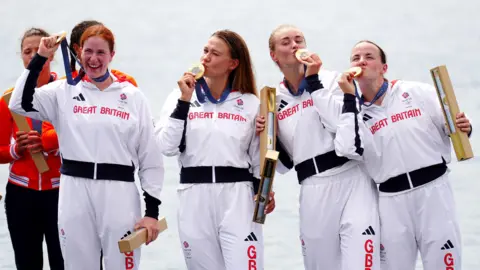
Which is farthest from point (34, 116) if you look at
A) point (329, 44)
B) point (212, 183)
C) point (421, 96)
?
point (329, 44)

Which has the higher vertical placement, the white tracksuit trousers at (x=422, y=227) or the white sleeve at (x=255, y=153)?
the white sleeve at (x=255, y=153)

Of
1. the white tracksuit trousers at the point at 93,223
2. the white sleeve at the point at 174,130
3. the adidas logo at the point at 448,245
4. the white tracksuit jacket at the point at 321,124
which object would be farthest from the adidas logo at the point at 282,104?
the adidas logo at the point at 448,245

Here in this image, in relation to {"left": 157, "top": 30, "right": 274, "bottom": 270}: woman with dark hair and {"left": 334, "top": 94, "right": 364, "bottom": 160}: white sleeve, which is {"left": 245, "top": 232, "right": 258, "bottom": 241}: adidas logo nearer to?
{"left": 157, "top": 30, "right": 274, "bottom": 270}: woman with dark hair

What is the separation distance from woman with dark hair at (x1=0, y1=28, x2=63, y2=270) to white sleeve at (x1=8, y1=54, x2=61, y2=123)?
14.7 inches

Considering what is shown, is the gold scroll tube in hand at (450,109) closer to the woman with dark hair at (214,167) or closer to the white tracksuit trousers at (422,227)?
the white tracksuit trousers at (422,227)

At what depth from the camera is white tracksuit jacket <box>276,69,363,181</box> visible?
491 cm

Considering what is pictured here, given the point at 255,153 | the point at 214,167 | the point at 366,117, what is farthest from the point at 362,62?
the point at 214,167

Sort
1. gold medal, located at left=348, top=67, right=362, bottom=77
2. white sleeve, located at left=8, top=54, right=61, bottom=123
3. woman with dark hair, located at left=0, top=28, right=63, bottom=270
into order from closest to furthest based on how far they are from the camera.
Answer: white sleeve, located at left=8, top=54, right=61, bottom=123 → gold medal, located at left=348, top=67, right=362, bottom=77 → woman with dark hair, located at left=0, top=28, right=63, bottom=270

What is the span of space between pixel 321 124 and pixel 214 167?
600 millimetres

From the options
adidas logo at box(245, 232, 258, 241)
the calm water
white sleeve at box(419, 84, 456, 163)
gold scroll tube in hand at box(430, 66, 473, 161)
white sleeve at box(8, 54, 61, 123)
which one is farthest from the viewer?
the calm water

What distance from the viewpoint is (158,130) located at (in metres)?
5.12

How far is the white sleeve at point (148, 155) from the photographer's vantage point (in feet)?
16.4

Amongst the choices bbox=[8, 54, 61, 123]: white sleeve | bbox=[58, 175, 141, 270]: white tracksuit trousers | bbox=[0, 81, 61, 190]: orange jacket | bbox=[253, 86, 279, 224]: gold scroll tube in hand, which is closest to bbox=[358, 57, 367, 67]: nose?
bbox=[253, 86, 279, 224]: gold scroll tube in hand

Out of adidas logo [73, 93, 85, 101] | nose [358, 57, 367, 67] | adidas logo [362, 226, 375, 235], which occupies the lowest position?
adidas logo [362, 226, 375, 235]
